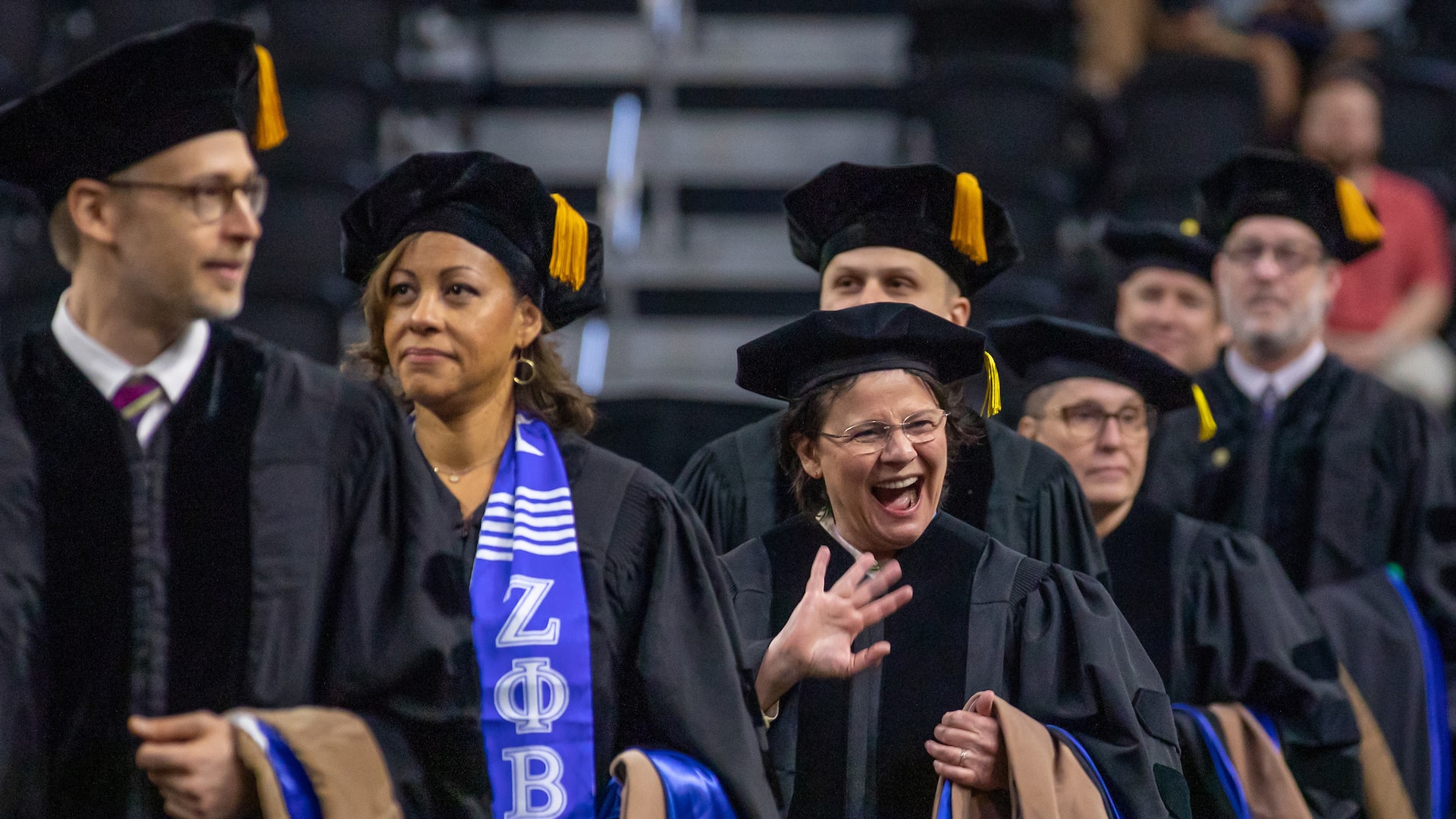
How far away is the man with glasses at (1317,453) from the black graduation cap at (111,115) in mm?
2732

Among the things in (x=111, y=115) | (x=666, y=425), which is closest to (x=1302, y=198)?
(x=666, y=425)

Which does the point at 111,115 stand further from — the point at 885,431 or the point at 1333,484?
the point at 1333,484

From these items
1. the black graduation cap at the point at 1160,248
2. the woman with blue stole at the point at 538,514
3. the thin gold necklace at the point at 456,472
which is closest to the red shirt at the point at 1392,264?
the black graduation cap at the point at 1160,248

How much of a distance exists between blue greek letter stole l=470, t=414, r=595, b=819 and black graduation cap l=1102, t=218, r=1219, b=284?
7.31 ft

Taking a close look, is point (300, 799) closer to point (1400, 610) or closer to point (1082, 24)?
point (1400, 610)

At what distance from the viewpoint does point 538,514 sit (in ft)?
10.4

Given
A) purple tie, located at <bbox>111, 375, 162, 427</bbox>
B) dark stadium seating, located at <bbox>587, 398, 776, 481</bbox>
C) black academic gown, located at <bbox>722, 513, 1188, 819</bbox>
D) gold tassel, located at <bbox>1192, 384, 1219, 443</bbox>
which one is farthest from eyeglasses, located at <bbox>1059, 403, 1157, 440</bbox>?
purple tie, located at <bbox>111, 375, 162, 427</bbox>

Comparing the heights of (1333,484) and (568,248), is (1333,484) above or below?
below

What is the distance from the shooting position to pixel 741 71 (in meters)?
8.14

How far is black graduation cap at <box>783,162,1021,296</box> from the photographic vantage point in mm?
3969

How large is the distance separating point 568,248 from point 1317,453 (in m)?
2.34

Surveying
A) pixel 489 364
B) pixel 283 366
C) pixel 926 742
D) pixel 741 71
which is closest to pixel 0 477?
pixel 283 366

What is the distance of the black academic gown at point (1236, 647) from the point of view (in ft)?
13.0

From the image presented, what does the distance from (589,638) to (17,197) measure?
4.70m
